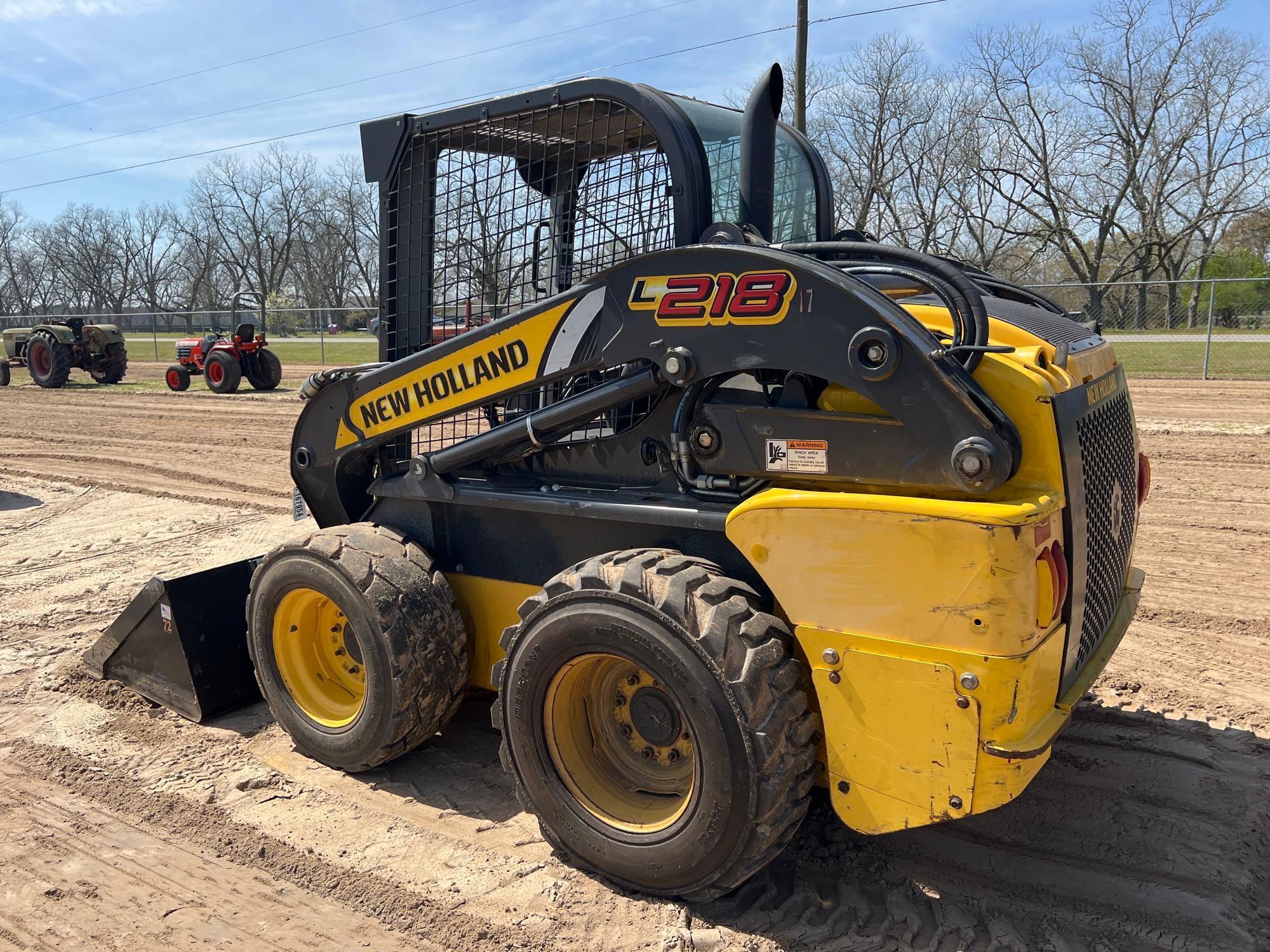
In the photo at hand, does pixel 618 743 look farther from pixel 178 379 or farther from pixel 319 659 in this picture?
pixel 178 379

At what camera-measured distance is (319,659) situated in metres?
4.13

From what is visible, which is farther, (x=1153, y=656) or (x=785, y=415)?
(x=1153, y=656)

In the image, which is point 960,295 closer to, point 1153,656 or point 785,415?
point 785,415

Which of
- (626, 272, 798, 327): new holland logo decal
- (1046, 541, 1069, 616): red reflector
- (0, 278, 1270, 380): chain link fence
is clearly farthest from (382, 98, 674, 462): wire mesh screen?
(0, 278, 1270, 380): chain link fence

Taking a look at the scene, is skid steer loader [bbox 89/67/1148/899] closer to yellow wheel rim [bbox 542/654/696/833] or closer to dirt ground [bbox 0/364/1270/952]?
yellow wheel rim [bbox 542/654/696/833]

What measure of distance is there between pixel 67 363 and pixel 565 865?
2218 centimetres

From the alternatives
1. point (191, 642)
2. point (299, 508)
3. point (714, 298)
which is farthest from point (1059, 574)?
point (191, 642)

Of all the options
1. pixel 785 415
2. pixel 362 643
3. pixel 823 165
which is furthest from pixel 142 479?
pixel 785 415

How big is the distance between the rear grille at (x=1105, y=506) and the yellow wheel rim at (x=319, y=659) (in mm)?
2730

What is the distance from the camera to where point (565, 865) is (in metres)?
3.21

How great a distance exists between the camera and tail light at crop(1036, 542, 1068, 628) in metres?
2.47

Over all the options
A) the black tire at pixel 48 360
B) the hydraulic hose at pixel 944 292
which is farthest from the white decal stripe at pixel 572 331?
the black tire at pixel 48 360

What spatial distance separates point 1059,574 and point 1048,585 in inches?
3.8

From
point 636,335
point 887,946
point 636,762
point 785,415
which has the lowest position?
point 887,946
